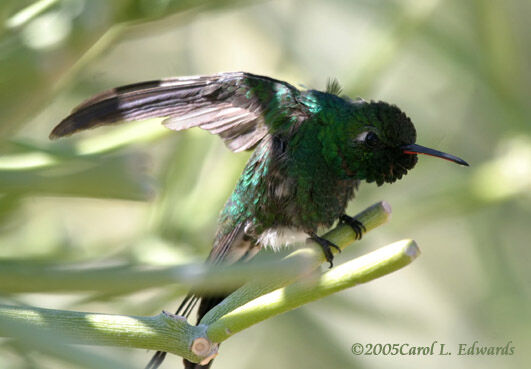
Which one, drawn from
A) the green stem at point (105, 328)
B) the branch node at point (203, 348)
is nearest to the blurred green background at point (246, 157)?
the green stem at point (105, 328)

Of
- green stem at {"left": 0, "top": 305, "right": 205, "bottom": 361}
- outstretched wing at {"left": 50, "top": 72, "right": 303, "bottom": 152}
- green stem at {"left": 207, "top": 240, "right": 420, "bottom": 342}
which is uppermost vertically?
outstretched wing at {"left": 50, "top": 72, "right": 303, "bottom": 152}

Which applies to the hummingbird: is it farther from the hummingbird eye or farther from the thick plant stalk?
the thick plant stalk

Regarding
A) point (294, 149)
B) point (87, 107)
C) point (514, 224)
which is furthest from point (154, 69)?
point (514, 224)

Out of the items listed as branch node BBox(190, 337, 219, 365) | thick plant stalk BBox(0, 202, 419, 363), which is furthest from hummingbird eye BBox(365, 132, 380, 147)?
branch node BBox(190, 337, 219, 365)

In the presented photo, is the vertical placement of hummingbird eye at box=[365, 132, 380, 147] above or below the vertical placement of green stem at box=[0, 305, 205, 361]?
above

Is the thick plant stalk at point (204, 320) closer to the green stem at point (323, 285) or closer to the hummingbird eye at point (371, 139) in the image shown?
the green stem at point (323, 285)

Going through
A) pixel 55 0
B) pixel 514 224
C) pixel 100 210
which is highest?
pixel 514 224

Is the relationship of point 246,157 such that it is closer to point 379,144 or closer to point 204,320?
point 379,144

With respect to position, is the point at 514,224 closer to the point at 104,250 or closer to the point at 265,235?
the point at 265,235
